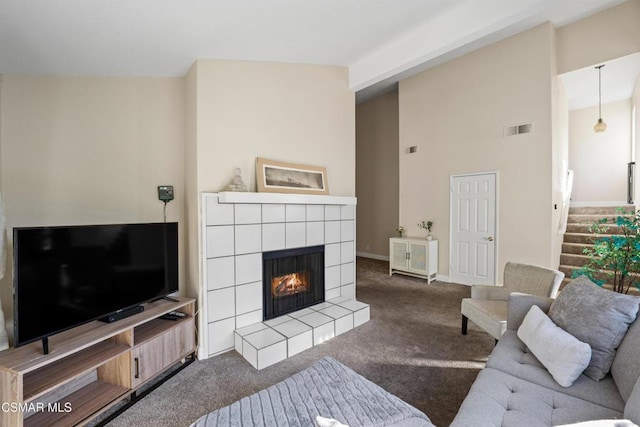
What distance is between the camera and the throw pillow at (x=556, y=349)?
140 cm

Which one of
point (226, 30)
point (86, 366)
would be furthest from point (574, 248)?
point (86, 366)

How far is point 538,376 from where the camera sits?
4.88 ft

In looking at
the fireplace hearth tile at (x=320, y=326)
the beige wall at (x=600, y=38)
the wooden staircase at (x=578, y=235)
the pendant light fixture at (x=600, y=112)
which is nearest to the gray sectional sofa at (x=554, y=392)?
the fireplace hearth tile at (x=320, y=326)

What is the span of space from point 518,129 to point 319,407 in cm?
463

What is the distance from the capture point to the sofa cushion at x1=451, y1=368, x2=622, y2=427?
1184 mm

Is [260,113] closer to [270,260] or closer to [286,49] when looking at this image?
[286,49]

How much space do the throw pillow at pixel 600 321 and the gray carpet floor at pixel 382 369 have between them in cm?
84

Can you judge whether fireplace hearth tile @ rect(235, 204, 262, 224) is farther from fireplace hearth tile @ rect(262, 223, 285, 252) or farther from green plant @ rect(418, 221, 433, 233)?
green plant @ rect(418, 221, 433, 233)

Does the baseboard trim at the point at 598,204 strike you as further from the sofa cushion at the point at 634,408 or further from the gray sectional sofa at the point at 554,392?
the sofa cushion at the point at 634,408

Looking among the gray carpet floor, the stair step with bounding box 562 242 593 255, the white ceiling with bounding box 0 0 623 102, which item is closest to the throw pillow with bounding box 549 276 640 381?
the gray carpet floor

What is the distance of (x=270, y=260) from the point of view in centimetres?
294

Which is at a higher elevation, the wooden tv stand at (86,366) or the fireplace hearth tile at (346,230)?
the fireplace hearth tile at (346,230)

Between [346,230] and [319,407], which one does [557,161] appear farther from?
[319,407]

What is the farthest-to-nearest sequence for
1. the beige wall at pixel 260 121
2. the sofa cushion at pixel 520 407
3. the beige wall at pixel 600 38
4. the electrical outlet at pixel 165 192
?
the beige wall at pixel 600 38, the electrical outlet at pixel 165 192, the beige wall at pixel 260 121, the sofa cushion at pixel 520 407
